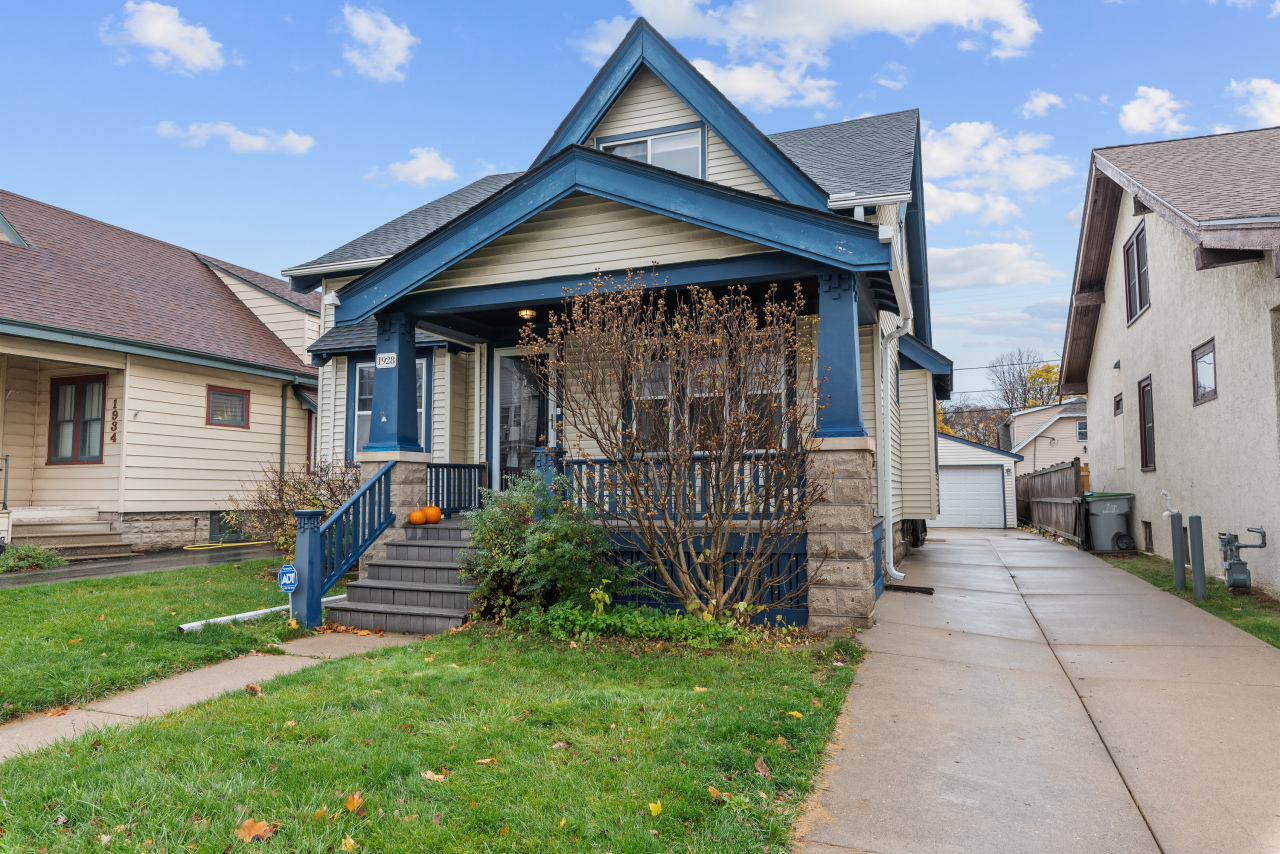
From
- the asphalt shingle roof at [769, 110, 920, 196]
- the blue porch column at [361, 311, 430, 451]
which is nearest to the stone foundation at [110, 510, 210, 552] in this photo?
the blue porch column at [361, 311, 430, 451]

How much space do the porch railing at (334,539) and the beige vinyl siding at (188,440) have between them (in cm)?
560

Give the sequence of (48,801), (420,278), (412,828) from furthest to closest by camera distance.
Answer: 1. (420,278)
2. (48,801)
3. (412,828)

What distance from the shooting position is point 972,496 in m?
24.9

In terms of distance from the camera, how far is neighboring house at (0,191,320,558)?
38.8 ft

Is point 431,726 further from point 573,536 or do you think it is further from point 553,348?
point 553,348

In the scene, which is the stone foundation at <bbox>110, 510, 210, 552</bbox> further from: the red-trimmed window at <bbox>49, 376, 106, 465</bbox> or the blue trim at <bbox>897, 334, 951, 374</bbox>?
the blue trim at <bbox>897, 334, 951, 374</bbox>

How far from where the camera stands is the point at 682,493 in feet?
20.1

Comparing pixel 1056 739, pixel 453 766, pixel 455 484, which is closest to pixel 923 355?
pixel 455 484

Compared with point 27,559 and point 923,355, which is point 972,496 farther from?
point 27,559

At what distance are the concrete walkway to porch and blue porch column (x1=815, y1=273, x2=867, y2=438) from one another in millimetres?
1846

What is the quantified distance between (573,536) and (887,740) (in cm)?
324

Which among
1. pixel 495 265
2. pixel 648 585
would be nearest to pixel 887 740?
pixel 648 585

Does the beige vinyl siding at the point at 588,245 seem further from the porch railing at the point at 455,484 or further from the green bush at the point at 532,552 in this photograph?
the porch railing at the point at 455,484

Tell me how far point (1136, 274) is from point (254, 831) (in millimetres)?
14875
